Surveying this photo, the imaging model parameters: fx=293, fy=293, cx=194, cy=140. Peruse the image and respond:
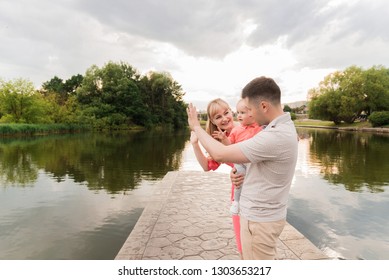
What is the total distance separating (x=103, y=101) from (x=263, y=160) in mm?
48455

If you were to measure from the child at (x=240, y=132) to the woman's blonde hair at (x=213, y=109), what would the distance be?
Result: 20cm

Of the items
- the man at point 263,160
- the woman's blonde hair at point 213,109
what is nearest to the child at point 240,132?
the woman's blonde hair at point 213,109

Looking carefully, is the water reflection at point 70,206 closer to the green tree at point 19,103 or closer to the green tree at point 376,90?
the green tree at point 19,103

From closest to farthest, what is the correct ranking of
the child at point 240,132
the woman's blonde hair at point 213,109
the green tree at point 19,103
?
the child at point 240,132, the woman's blonde hair at point 213,109, the green tree at point 19,103

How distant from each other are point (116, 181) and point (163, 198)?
3.65 meters

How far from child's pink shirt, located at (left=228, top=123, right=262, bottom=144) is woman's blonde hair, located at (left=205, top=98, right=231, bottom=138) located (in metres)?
0.22

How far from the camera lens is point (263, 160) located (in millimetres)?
1814

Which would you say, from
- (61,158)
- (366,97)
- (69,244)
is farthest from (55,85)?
(69,244)

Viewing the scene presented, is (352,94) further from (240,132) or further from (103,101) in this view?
(240,132)

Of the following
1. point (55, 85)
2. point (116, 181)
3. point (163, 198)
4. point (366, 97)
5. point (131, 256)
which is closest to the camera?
point (131, 256)

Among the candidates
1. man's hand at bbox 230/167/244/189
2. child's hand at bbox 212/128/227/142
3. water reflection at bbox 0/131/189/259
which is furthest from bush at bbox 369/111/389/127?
man's hand at bbox 230/167/244/189

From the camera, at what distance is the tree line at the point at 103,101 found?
35719mm
